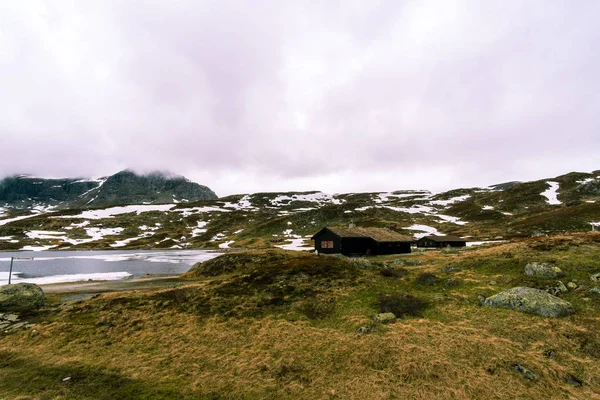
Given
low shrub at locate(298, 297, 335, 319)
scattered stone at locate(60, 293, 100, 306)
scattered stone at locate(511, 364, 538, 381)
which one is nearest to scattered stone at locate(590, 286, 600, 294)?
scattered stone at locate(511, 364, 538, 381)

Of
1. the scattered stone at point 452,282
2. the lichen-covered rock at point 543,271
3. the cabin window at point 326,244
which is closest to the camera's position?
the lichen-covered rock at point 543,271

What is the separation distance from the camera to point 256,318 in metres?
21.8

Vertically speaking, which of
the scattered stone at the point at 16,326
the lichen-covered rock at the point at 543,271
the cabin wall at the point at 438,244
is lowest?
the cabin wall at the point at 438,244

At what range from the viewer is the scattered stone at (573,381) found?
12328 millimetres

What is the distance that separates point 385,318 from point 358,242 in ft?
149

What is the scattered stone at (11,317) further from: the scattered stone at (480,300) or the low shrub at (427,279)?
the scattered stone at (480,300)

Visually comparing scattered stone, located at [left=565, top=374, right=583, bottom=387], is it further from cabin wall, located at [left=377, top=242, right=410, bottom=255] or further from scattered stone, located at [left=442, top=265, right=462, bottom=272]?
cabin wall, located at [left=377, top=242, right=410, bottom=255]

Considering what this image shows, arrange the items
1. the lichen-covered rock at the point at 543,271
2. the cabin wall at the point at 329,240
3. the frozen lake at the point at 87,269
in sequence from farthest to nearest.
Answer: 1. the cabin wall at the point at 329,240
2. the frozen lake at the point at 87,269
3. the lichen-covered rock at the point at 543,271

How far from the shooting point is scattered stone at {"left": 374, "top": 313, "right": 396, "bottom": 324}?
1966 centimetres

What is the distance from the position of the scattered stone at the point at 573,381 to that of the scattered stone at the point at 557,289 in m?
10.7

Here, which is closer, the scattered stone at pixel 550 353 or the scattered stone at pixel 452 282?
the scattered stone at pixel 550 353

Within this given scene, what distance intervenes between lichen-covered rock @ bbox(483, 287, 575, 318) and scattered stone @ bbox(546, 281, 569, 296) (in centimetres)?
221

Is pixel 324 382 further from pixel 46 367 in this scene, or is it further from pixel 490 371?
pixel 46 367

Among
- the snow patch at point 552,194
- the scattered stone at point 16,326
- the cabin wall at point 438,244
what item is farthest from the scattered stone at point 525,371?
the snow patch at point 552,194
